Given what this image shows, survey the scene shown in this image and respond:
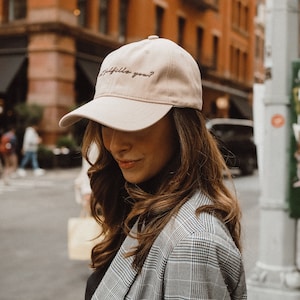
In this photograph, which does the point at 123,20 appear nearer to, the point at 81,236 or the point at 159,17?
the point at 159,17

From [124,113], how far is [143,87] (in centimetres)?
9

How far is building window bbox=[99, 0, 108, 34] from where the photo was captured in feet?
84.7

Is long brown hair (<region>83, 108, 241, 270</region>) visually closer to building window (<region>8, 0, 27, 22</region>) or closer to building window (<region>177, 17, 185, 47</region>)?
building window (<region>8, 0, 27, 22</region>)

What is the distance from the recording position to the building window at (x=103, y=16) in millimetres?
25812

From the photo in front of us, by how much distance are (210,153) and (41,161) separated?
21.3 m

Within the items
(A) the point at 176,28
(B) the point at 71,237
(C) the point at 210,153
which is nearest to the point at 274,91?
(B) the point at 71,237

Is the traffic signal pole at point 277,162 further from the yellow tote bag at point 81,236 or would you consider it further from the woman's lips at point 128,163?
the woman's lips at point 128,163

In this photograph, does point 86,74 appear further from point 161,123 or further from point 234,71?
point 161,123

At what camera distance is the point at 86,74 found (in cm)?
2458

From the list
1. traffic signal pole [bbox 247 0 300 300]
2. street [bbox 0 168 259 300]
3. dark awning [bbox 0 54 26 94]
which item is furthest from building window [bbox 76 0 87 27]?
traffic signal pole [bbox 247 0 300 300]

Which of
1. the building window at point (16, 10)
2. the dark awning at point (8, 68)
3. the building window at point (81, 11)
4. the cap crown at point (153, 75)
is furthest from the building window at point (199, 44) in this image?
the cap crown at point (153, 75)

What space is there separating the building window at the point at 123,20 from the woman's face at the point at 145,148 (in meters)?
25.7

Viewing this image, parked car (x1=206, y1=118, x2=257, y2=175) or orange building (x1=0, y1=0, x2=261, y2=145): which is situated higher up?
orange building (x1=0, y1=0, x2=261, y2=145)

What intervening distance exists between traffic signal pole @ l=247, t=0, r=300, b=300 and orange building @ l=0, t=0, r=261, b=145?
15.4 metres
